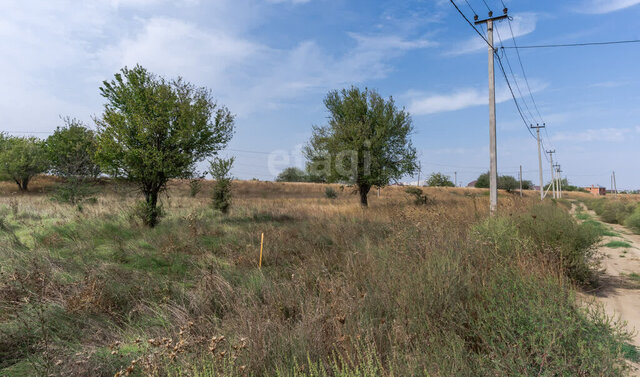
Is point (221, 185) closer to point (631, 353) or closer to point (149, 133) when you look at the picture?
point (149, 133)

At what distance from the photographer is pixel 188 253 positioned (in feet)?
27.2

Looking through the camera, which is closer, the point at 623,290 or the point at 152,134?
the point at 623,290

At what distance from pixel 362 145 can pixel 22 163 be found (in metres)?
37.3

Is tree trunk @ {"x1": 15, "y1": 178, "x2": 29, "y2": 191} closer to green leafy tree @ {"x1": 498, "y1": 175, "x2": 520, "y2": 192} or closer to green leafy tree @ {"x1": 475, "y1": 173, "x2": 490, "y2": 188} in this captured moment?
green leafy tree @ {"x1": 498, "y1": 175, "x2": 520, "y2": 192}

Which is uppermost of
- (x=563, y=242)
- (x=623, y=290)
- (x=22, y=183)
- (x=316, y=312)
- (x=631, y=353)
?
(x=22, y=183)

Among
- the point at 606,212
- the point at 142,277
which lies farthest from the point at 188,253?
the point at 606,212

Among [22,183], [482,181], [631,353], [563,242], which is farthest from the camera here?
[482,181]

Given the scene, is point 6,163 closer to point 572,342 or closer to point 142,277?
point 142,277

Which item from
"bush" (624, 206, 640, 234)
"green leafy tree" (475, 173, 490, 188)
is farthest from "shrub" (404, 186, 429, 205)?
"green leafy tree" (475, 173, 490, 188)

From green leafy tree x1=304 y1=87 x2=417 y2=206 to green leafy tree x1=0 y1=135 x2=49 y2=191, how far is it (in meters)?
33.2

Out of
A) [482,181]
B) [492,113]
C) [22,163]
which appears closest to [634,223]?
[492,113]

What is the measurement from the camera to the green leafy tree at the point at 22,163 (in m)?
33.6

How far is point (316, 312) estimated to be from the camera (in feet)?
10.9

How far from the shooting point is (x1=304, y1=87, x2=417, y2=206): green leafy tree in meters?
20.6
